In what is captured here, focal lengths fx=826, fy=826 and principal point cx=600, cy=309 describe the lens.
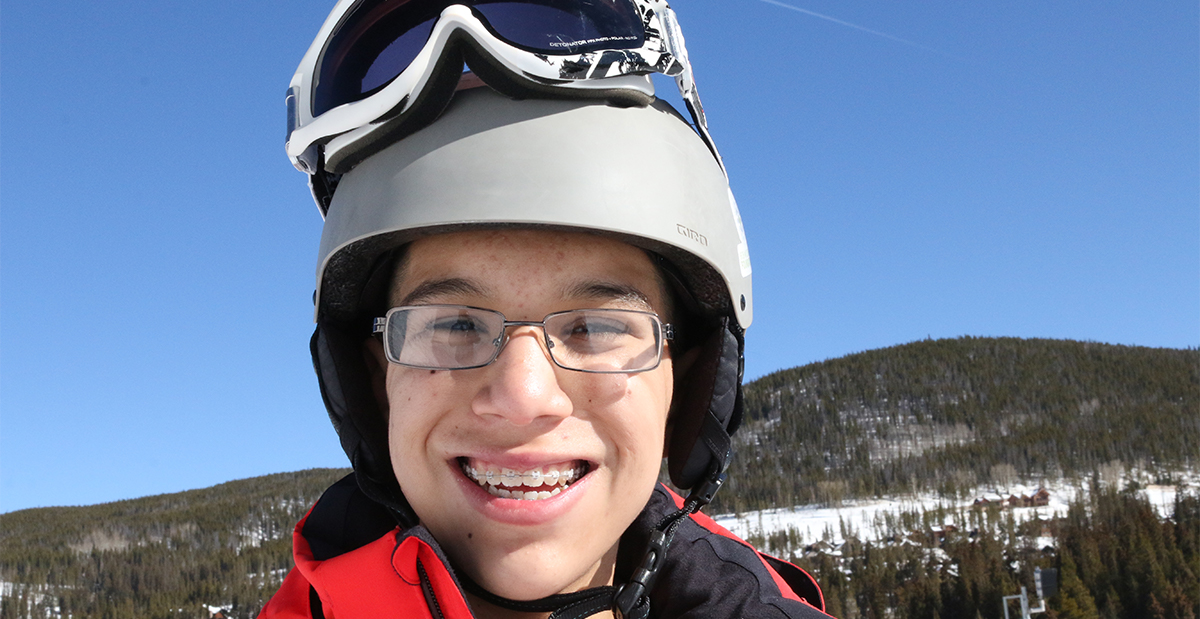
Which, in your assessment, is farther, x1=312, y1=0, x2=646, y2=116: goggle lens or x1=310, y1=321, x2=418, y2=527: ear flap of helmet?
x1=310, y1=321, x2=418, y2=527: ear flap of helmet

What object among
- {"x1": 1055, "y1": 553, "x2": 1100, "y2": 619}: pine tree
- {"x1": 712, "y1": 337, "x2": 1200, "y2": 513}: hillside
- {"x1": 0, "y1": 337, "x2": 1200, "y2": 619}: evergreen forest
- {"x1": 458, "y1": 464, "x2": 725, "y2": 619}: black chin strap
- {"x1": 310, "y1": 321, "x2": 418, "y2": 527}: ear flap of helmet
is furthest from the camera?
{"x1": 712, "y1": 337, "x2": 1200, "y2": 513}: hillside

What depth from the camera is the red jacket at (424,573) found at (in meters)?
Answer: 2.07

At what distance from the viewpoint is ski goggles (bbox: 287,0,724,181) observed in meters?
2.30

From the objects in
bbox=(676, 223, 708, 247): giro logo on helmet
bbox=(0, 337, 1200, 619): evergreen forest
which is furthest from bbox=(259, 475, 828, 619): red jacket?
bbox=(0, 337, 1200, 619): evergreen forest

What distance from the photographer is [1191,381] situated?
113 meters

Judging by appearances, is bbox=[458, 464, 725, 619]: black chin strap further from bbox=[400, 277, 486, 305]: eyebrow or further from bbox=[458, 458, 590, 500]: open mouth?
bbox=[400, 277, 486, 305]: eyebrow

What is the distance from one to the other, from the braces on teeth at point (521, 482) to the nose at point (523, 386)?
0.15 meters

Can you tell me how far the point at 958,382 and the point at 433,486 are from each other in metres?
140

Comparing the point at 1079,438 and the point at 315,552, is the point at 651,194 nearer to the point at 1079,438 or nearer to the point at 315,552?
the point at 315,552

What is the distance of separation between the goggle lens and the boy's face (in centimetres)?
61

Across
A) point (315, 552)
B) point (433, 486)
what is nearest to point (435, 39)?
point (433, 486)

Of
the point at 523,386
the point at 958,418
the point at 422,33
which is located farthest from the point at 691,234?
the point at 958,418

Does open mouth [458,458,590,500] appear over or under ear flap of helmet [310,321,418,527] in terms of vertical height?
under

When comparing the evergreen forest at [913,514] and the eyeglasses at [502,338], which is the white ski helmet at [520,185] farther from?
the evergreen forest at [913,514]
